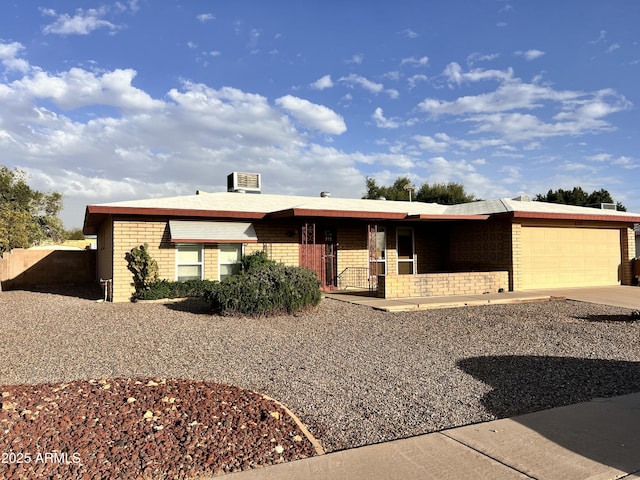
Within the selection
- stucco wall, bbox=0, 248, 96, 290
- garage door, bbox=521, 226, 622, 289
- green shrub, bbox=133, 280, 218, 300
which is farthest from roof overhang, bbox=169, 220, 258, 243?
stucco wall, bbox=0, 248, 96, 290

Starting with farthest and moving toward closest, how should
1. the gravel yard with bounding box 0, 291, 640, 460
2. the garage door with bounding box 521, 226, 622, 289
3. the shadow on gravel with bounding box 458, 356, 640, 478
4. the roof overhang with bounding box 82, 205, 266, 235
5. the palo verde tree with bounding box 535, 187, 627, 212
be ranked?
the palo verde tree with bounding box 535, 187, 627, 212 < the garage door with bounding box 521, 226, 622, 289 < the roof overhang with bounding box 82, 205, 266, 235 < the gravel yard with bounding box 0, 291, 640, 460 < the shadow on gravel with bounding box 458, 356, 640, 478

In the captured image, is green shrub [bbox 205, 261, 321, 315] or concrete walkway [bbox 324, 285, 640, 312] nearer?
green shrub [bbox 205, 261, 321, 315]

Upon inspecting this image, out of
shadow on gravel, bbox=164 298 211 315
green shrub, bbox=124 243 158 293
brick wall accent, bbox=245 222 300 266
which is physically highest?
brick wall accent, bbox=245 222 300 266

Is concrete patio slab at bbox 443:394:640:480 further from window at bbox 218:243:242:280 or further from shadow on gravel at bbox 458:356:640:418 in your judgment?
window at bbox 218:243:242:280

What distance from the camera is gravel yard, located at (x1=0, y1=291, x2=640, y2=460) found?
4.84 meters

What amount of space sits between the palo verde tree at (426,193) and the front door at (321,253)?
34904 millimetres

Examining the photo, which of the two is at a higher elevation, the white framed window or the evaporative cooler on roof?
the evaporative cooler on roof

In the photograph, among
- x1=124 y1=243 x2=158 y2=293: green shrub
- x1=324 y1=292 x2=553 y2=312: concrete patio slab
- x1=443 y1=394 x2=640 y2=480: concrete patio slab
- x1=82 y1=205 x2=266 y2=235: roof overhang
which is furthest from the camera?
x1=124 y1=243 x2=158 y2=293: green shrub

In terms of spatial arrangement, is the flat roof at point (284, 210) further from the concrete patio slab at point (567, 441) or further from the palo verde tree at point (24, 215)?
the concrete patio slab at point (567, 441)

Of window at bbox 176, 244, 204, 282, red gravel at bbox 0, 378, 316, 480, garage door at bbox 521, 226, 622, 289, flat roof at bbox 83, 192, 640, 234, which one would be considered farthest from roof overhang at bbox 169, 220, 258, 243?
garage door at bbox 521, 226, 622, 289

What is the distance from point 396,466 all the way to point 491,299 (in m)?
10.4

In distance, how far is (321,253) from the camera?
53.5 ft

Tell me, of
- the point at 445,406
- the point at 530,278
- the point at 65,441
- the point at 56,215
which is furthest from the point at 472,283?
the point at 56,215

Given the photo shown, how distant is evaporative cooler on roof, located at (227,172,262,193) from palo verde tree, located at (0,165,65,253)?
29.6 feet
